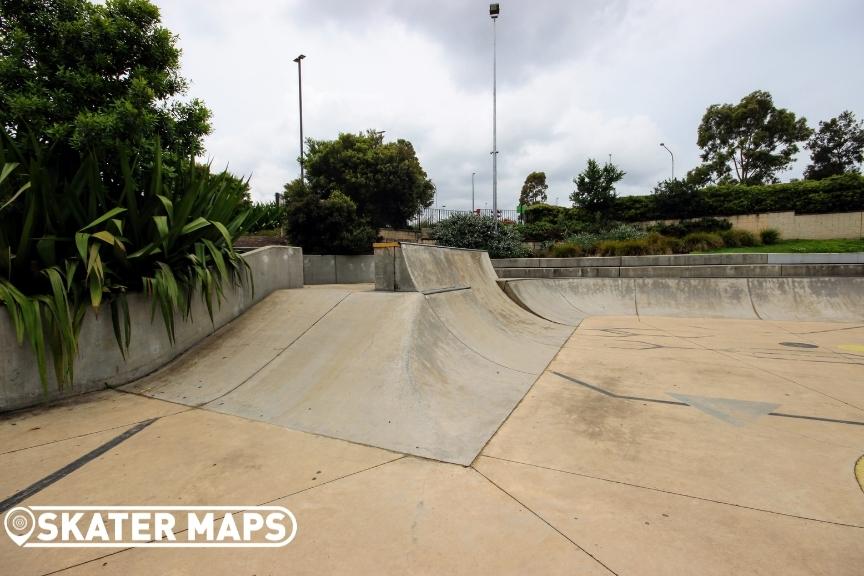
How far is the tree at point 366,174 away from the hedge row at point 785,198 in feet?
43.5

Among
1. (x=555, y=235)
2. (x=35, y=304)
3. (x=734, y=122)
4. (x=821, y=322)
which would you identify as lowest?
(x=821, y=322)

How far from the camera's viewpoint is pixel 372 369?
3.47 metres

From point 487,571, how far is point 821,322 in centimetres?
993

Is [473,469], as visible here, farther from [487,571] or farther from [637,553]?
[637,553]

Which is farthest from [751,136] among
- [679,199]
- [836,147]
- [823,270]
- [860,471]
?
[860,471]

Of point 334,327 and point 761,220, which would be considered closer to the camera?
point 334,327

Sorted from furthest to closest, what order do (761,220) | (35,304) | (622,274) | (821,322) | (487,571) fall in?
1. (761,220)
2. (622,274)
3. (821,322)
4. (35,304)
5. (487,571)

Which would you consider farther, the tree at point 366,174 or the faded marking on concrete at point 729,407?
the tree at point 366,174

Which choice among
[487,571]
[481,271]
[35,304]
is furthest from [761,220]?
[35,304]

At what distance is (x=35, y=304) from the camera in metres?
3.04

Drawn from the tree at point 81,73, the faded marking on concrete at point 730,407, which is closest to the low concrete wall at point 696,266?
A: the faded marking on concrete at point 730,407

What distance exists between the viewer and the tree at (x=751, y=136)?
31250 millimetres

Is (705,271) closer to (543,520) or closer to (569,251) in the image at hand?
(569,251)

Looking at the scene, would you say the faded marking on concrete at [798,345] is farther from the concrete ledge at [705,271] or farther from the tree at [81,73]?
the tree at [81,73]
